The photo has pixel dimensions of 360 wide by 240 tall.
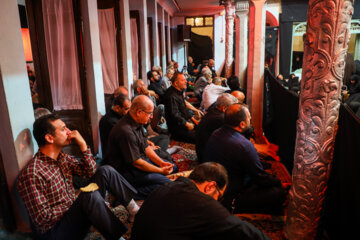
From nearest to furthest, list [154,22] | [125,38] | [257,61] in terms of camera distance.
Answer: [257,61], [125,38], [154,22]

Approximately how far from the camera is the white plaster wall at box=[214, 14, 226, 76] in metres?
12.9

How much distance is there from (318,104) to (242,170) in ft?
2.97

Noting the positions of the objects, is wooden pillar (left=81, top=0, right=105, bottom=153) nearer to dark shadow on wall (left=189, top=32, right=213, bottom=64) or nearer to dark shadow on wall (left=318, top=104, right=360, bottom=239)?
dark shadow on wall (left=318, top=104, right=360, bottom=239)

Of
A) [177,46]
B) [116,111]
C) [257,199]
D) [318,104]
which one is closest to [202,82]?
[116,111]

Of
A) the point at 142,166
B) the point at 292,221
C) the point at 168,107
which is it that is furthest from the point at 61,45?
the point at 292,221

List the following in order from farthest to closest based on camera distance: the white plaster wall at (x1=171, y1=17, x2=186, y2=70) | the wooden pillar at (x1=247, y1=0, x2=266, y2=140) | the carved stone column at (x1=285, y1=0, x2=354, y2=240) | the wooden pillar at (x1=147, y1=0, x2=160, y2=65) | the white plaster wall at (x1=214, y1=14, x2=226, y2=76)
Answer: the white plaster wall at (x1=171, y1=17, x2=186, y2=70) < the white plaster wall at (x1=214, y1=14, x2=226, y2=76) < the wooden pillar at (x1=147, y1=0, x2=160, y2=65) < the wooden pillar at (x1=247, y1=0, x2=266, y2=140) < the carved stone column at (x1=285, y1=0, x2=354, y2=240)

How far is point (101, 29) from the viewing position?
17.1 feet

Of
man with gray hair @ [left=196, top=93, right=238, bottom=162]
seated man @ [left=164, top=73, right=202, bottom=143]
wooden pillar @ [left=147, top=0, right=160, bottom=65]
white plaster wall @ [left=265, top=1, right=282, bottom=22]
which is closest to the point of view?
man with gray hair @ [left=196, top=93, right=238, bottom=162]

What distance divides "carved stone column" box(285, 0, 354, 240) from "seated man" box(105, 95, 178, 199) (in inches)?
50.1

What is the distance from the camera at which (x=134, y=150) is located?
2500 millimetres

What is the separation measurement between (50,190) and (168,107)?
8.74 ft

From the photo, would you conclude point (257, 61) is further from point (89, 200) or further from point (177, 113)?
point (89, 200)

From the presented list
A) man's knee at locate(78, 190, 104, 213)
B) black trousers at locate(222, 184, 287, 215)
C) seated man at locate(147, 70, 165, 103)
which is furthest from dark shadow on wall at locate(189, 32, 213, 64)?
man's knee at locate(78, 190, 104, 213)

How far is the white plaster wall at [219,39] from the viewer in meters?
12.9
